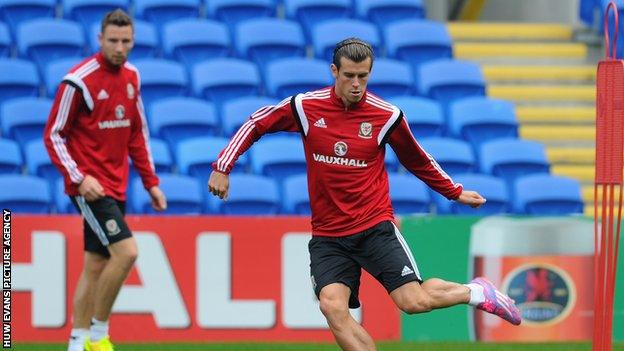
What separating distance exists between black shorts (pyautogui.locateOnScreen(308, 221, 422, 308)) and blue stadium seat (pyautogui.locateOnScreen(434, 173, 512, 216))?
15.1 feet

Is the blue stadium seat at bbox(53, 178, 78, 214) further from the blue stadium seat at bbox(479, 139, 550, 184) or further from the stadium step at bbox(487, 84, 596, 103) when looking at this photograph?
the stadium step at bbox(487, 84, 596, 103)

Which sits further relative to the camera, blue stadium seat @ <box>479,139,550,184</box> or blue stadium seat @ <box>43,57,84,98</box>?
blue stadium seat @ <box>479,139,550,184</box>

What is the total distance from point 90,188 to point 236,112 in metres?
4.20

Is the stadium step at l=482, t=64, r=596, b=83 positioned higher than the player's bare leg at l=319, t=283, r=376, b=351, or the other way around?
the stadium step at l=482, t=64, r=596, b=83

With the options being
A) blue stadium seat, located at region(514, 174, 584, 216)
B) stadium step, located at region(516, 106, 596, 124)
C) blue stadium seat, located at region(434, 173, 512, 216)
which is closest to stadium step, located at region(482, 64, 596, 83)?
stadium step, located at region(516, 106, 596, 124)

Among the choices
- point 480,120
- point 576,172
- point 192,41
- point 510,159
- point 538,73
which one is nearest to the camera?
point 510,159

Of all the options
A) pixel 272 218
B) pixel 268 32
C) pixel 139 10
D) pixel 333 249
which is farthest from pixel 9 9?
pixel 333 249

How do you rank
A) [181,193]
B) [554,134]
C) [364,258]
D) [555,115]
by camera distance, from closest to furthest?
1. [364,258]
2. [181,193]
3. [554,134]
4. [555,115]

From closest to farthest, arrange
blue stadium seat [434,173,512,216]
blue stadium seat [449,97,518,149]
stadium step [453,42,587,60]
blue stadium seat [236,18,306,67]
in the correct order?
1. blue stadium seat [434,173,512,216]
2. blue stadium seat [449,97,518,149]
3. blue stadium seat [236,18,306,67]
4. stadium step [453,42,587,60]

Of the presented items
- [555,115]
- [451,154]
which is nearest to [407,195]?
[451,154]

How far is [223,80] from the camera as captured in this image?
12.4 m

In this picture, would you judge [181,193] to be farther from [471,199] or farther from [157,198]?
[471,199]

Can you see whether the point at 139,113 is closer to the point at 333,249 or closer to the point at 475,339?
the point at 333,249

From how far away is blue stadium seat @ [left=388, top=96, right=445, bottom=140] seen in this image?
40.3 feet
